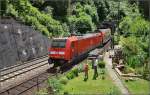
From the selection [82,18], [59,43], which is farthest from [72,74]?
[82,18]

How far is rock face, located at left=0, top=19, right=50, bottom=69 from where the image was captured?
2947 centimetres

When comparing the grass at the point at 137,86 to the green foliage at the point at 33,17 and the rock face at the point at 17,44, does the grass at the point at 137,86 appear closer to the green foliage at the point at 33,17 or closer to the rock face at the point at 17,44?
the rock face at the point at 17,44

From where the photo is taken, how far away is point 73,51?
28.5m

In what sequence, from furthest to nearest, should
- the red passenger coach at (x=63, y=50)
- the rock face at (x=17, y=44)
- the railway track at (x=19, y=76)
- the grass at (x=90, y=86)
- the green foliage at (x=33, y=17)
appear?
the green foliage at (x=33, y=17) < the rock face at (x=17, y=44) < the red passenger coach at (x=63, y=50) < the railway track at (x=19, y=76) < the grass at (x=90, y=86)

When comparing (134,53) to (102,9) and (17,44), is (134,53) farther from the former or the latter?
(102,9)

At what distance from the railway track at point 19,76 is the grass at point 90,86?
6.52 ft

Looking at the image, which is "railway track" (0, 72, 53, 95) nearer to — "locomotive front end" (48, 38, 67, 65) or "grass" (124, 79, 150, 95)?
"grass" (124, 79, 150, 95)

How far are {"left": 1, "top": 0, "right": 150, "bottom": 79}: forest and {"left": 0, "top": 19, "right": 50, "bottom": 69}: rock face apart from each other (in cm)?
343

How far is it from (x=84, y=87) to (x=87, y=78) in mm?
2775

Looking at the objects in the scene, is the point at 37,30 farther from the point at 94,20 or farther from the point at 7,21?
the point at 94,20

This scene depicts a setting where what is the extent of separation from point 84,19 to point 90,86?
1430 inches

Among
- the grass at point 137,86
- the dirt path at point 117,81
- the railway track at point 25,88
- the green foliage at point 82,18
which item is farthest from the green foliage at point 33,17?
the grass at point 137,86

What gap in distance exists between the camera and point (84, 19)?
56188mm

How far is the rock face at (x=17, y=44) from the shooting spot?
2947 centimetres
